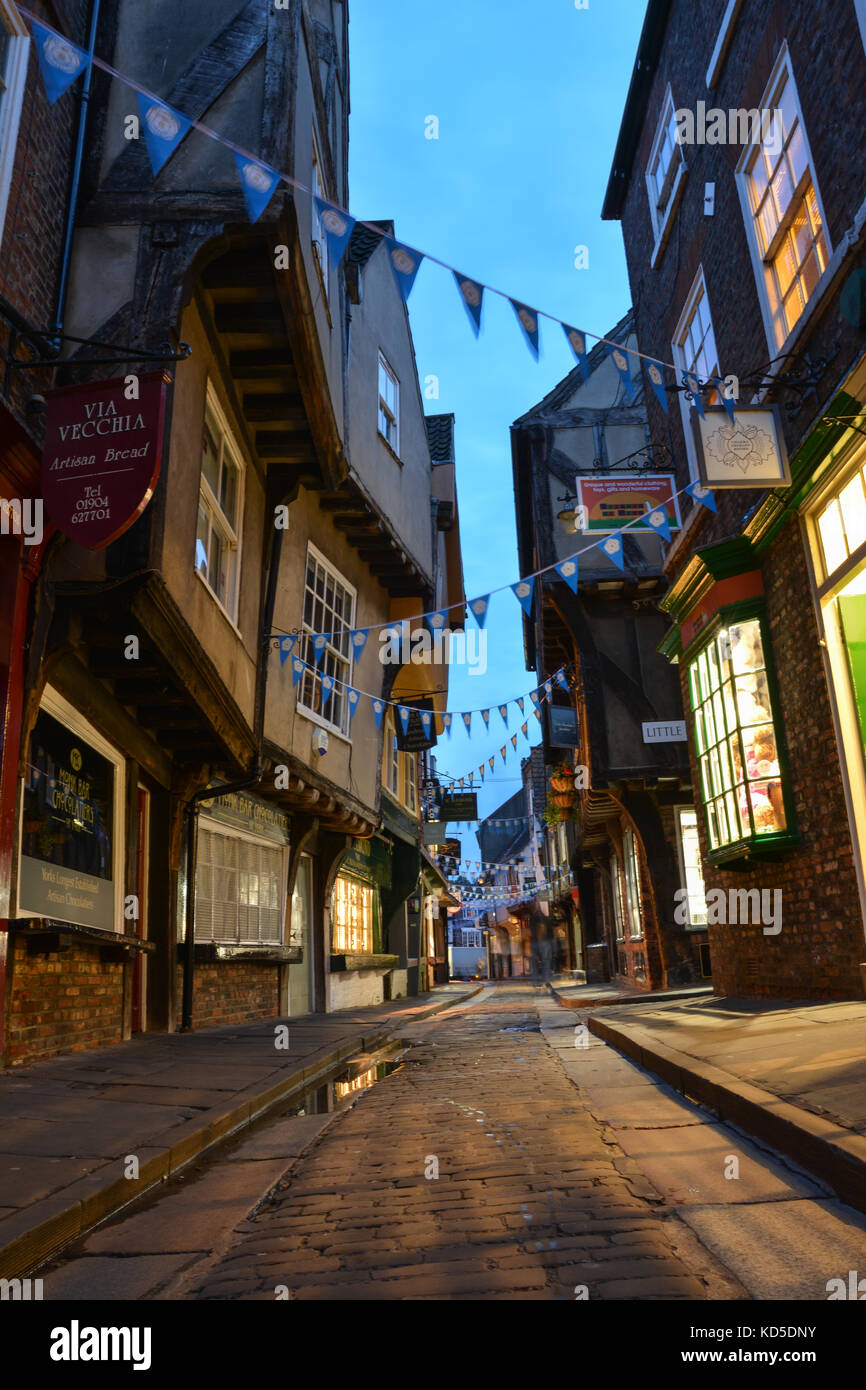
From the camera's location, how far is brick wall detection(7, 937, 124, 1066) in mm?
6336

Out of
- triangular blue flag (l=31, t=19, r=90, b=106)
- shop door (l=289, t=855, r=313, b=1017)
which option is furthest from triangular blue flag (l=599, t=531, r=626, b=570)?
shop door (l=289, t=855, r=313, b=1017)

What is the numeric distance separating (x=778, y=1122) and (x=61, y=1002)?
5213mm

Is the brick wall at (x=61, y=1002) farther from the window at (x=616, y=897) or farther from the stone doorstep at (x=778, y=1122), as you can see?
the window at (x=616, y=897)

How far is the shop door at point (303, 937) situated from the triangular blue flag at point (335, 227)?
9.64 metres

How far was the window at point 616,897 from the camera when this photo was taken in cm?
2092

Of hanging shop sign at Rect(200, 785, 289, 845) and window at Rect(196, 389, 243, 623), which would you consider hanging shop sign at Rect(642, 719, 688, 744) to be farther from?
window at Rect(196, 389, 243, 623)

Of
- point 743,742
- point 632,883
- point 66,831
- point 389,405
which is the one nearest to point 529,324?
point 743,742

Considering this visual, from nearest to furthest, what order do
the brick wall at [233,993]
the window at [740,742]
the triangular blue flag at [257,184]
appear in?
the triangular blue flag at [257,184] < the window at [740,742] < the brick wall at [233,993]

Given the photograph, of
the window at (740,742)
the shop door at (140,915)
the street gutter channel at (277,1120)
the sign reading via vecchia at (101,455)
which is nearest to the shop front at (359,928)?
the street gutter channel at (277,1120)

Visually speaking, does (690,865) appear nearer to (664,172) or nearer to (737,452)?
(737,452)

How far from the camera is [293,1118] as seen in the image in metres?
6.14

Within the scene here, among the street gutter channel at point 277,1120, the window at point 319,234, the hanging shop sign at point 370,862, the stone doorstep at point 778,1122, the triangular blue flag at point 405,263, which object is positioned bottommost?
the street gutter channel at point 277,1120

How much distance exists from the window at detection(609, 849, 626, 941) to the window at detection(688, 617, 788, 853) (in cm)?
1083
